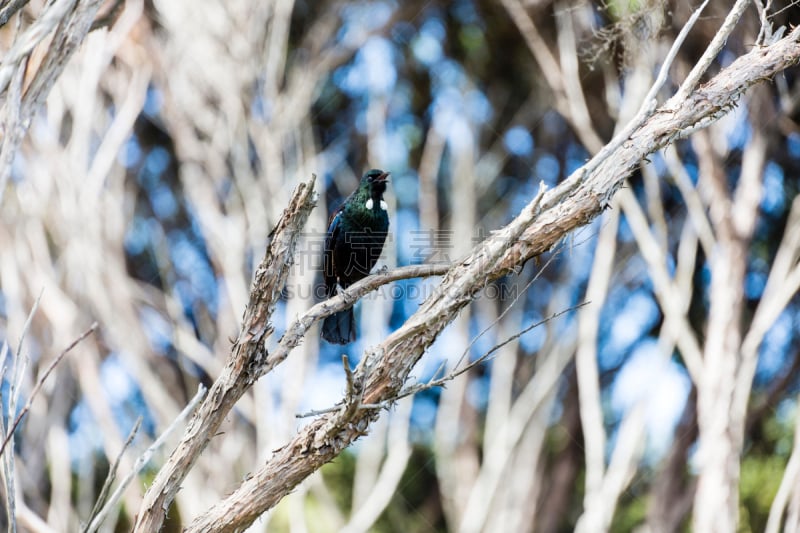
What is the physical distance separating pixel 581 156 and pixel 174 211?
4657 millimetres

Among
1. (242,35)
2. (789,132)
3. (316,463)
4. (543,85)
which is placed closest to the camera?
(316,463)

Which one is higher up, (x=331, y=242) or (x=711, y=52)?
(x=331, y=242)

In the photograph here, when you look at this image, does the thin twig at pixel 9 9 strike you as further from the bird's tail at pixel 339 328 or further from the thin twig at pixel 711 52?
the bird's tail at pixel 339 328

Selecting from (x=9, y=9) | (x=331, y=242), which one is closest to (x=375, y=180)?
(x=331, y=242)

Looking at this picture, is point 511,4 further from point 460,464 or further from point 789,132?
point 460,464

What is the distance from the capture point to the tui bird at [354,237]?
5562 mm

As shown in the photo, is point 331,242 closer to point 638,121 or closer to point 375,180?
point 375,180

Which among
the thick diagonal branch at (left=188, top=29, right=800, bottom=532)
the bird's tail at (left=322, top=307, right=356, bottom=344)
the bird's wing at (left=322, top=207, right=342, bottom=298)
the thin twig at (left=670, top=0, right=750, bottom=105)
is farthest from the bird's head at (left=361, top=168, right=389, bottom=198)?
the thin twig at (left=670, top=0, right=750, bottom=105)

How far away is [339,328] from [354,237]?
62 cm

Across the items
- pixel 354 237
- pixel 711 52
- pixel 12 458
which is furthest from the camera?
pixel 354 237

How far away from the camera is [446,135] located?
8.74 m

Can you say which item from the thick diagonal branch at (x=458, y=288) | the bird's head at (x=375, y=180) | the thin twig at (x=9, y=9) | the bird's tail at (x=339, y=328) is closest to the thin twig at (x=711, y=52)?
the thick diagonal branch at (x=458, y=288)

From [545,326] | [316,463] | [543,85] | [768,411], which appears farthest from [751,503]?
[316,463]

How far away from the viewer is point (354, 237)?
18.6 ft
